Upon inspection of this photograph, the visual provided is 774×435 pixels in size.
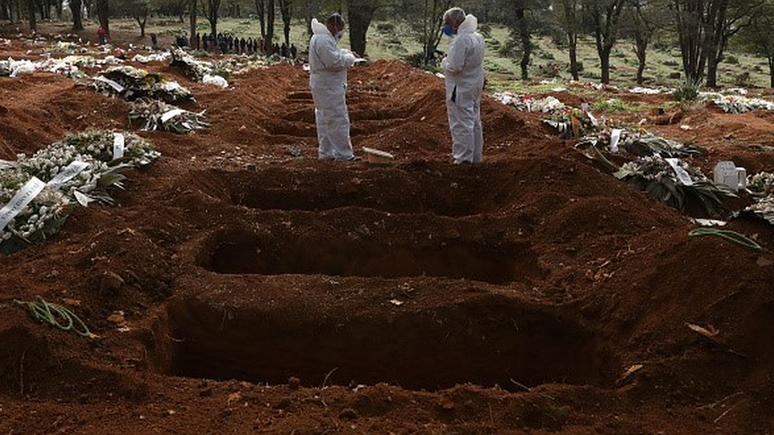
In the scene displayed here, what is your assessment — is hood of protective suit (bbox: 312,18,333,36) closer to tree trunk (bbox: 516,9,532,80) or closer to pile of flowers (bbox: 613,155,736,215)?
pile of flowers (bbox: 613,155,736,215)

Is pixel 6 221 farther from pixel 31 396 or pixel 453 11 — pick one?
pixel 453 11

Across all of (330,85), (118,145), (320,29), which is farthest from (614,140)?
(118,145)

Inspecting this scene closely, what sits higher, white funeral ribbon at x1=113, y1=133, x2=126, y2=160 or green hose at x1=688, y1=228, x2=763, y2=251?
white funeral ribbon at x1=113, y1=133, x2=126, y2=160

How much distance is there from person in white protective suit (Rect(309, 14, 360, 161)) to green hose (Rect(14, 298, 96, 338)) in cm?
482

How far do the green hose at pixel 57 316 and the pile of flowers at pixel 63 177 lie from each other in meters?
1.44

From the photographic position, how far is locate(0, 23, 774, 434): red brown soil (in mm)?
3562

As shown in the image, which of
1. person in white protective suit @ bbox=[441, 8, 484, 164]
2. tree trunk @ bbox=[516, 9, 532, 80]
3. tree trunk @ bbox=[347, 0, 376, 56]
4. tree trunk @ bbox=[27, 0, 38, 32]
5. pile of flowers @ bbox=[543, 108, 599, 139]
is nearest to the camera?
person in white protective suit @ bbox=[441, 8, 484, 164]

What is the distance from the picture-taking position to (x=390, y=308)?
4805 mm

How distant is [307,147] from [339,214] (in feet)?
12.2

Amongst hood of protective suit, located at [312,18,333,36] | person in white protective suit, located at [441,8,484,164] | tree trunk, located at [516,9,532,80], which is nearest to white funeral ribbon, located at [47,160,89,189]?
hood of protective suit, located at [312,18,333,36]

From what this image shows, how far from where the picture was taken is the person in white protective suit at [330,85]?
827cm

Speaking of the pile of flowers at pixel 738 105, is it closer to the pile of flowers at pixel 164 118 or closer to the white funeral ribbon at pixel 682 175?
the white funeral ribbon at pixel 682 175

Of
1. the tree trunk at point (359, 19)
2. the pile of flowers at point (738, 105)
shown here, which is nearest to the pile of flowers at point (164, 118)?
the pile of flowers at point (738, 105)

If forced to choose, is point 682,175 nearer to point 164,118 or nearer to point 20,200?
point 20,200
